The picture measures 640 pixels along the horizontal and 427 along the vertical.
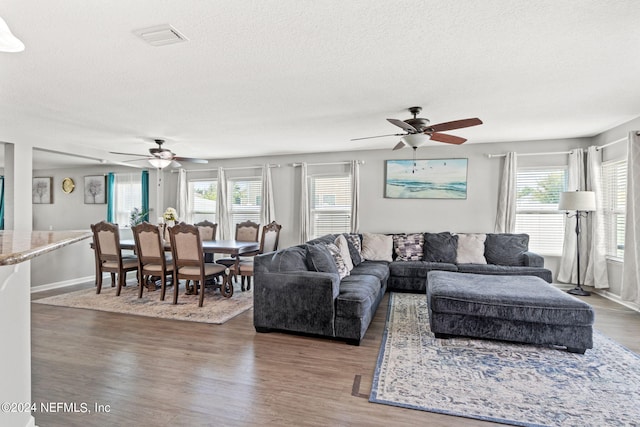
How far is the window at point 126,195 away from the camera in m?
7.93

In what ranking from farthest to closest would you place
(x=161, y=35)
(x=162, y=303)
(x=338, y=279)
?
(x=162, y=303) < (x=338, y=279) < (x=161, y=35)

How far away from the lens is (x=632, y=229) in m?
4.30

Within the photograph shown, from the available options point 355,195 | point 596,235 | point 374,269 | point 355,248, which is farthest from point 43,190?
point 596,235

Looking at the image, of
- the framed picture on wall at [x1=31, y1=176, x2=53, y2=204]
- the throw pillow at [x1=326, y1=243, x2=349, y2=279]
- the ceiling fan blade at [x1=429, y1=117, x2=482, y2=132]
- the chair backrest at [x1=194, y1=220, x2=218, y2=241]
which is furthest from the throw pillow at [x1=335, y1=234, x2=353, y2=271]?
the framed picture on wall at [x1=31, y1=176, x2=53, y2=204]

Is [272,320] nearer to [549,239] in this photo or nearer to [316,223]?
[316,223]

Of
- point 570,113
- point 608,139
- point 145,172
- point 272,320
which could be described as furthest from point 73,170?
point 608,139

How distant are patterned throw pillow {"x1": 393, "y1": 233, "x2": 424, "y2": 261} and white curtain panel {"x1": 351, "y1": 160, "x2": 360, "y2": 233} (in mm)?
876

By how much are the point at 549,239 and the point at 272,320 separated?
15.7 ft

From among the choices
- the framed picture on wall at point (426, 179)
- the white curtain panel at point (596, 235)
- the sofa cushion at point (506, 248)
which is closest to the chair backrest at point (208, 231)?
the framed picture on wall at point (426, 179)

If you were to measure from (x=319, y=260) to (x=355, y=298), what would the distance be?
639 millimetres

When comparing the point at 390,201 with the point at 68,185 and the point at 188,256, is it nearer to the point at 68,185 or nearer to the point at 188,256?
the point at 188,256

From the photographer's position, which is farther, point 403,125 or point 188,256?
point 188,256

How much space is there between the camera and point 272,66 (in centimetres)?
289

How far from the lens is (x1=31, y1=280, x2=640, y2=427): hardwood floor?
207cm
